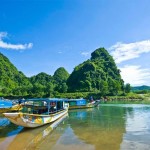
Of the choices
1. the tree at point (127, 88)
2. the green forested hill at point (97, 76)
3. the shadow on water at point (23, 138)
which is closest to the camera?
the shadow on water at point (23, 138)

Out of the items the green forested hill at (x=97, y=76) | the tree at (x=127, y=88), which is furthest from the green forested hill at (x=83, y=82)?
the tree at (x=127, y=88)

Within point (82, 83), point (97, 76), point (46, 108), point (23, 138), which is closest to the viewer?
point (23, 138)

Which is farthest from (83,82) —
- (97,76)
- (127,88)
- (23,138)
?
(23,138)

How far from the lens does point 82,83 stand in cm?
10956

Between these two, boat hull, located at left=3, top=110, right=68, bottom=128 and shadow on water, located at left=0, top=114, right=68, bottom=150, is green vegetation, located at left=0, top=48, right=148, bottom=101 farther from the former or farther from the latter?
shadow on water, located at left=0, top=114, right=68, bottom=150

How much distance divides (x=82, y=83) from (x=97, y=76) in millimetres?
11843

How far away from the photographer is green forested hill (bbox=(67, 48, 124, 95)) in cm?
10397

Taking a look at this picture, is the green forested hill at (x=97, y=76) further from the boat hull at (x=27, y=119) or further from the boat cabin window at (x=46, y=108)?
the boat hull at (x=27, y=119)

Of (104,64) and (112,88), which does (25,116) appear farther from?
(104,64)

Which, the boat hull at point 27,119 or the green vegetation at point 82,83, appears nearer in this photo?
the boat hull at point 27,119

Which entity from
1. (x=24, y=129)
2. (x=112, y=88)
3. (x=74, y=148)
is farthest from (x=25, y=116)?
(x=112, y=88)

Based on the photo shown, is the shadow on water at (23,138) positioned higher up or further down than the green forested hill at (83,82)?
further down

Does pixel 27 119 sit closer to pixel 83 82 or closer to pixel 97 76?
pixel 83 82

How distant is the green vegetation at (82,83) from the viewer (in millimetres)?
89438
